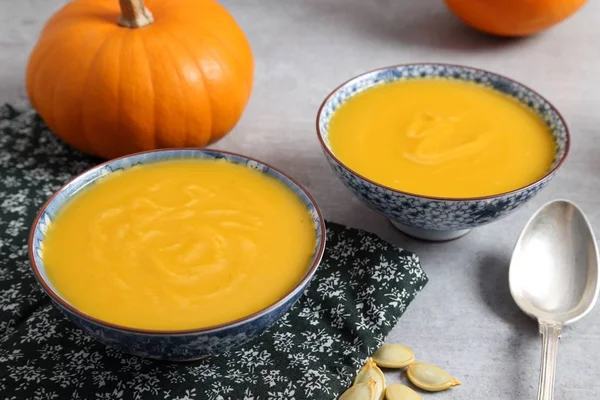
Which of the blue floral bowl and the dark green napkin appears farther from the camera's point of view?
the blue floral bowl

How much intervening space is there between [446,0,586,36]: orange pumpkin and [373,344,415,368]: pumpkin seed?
120 cm

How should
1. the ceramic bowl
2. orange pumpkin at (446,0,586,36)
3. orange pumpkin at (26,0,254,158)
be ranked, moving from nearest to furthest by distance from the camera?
the ceramic bowl, orange pumpkin at (26,0,254,158), orange pumpkin at (446,0,586,36)

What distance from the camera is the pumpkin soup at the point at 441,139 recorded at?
1.15 meters

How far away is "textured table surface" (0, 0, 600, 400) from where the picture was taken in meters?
1.04

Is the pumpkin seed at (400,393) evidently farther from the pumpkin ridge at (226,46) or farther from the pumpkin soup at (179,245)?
the pumpkin ridge at (226,46)

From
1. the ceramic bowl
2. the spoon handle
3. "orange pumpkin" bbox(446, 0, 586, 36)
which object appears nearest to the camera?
the ceramic bowl

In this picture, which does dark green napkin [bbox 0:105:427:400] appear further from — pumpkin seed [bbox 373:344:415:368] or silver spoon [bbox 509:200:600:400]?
silver spoon [bbox 509:200:600:400]

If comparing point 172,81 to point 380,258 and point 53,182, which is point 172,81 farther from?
point 380,258

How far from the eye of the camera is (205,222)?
3.35 feet

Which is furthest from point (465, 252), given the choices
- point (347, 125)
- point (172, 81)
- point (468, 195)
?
point (172, 81)

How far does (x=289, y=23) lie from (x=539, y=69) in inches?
30.7

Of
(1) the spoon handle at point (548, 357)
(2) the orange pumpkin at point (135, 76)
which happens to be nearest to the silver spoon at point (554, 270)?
(1) the spoon handle at point (548, 357)

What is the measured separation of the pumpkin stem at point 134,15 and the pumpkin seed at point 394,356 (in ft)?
2.62

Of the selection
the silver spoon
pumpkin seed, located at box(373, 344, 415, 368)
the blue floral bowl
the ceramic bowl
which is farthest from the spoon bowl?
the ceramic bowl
